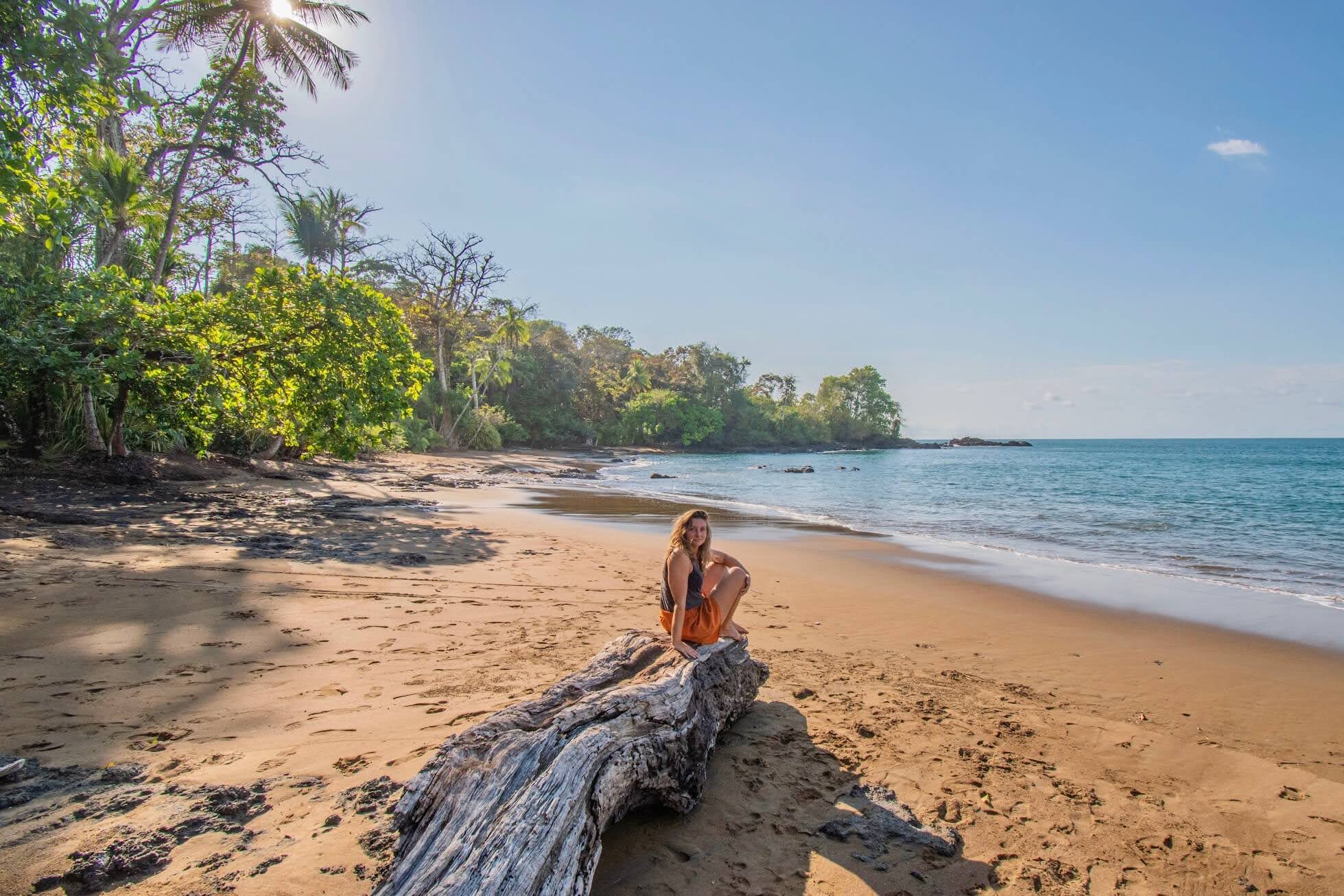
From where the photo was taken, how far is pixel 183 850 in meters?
2.41

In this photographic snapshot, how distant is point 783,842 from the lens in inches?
114

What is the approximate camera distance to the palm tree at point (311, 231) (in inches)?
1178

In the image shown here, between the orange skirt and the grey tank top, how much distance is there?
31 mm

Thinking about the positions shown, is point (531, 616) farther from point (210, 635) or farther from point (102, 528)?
point (102, 528)

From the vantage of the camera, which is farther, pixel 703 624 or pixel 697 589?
pixel 697 589

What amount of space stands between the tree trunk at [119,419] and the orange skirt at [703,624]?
1166cm

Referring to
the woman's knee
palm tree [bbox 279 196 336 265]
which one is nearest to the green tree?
palm tree [bbox 279 196 336 265]

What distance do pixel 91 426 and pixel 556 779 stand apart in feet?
44.2

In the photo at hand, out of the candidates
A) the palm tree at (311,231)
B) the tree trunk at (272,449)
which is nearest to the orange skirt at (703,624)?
the tree trunk at (272,449)

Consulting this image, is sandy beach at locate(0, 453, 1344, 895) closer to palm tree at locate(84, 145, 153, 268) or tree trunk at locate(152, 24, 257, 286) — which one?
tree trunk at locate(152, 24, 257, 286)

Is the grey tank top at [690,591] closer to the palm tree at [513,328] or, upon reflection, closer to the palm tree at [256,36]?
the palm tree at [256,36]

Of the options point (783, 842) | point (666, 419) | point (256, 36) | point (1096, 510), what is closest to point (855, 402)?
point (666, 419)

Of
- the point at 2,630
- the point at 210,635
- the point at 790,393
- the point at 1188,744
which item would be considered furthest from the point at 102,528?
the point at 790,393

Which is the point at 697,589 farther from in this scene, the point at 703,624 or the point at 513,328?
the point at 513,328
